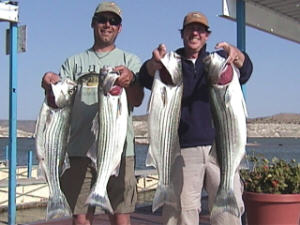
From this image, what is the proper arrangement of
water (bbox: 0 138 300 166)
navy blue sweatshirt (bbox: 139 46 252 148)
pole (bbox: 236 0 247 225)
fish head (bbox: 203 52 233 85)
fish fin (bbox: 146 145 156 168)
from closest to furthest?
fish head (bbox: 203 52 233 85) < fish fin (bbox: 146 145 156 168) < navy blue sweatshirt (bbox: 139 46 252 148) < pole (bbox: 236 0 247 225) < water (bbox: 0 138 300 166)

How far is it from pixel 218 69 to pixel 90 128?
1.19m

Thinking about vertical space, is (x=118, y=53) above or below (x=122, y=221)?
above

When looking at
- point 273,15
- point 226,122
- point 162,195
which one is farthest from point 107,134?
point 273,15

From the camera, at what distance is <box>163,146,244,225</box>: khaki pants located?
4.51 meters

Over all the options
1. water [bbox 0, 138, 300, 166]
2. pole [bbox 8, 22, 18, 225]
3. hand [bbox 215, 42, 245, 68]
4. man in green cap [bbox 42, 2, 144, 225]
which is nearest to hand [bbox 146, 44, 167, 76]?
man in green cap [bbox 42, 2, 144, 225]

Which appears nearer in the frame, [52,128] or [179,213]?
[52,128]

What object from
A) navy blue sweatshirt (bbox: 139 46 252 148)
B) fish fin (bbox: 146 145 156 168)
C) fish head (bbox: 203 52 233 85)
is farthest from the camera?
navy blue sweatshirt (bbox: 139 46 252 148)

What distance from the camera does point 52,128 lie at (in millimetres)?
4172

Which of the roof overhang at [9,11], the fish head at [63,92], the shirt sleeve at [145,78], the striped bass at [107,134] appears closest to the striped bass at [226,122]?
the shirt sleeve at [145,78]

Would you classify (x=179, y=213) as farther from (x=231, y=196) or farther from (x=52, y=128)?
(x=52, y=128)

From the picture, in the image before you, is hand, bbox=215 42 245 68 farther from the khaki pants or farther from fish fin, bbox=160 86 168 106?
the khaki pants

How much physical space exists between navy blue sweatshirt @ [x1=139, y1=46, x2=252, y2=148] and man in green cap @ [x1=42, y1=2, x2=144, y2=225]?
39cm

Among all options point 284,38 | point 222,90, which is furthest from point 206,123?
point 284,38

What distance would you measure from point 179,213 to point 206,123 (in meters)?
0.81
